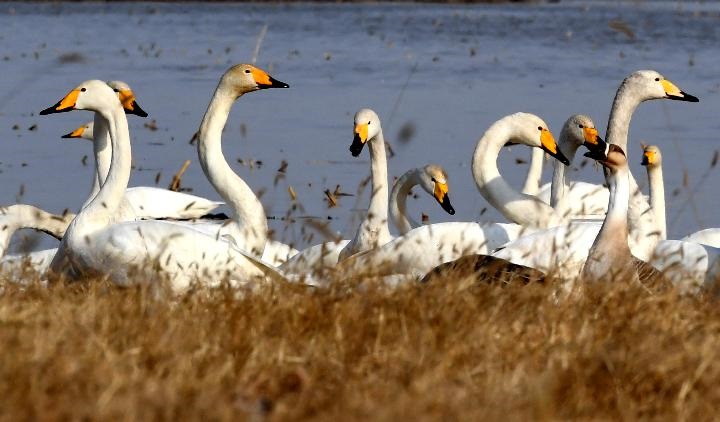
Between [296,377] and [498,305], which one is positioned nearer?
[296,377]

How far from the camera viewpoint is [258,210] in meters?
8.41

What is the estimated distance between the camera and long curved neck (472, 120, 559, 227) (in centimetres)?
883

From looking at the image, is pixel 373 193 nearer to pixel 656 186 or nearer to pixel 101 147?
pixel 656 186

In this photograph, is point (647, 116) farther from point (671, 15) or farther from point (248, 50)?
point (671, 15)

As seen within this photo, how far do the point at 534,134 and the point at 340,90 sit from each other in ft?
30.3

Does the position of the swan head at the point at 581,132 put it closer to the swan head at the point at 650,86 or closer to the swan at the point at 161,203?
the swan head at the point at 650,86

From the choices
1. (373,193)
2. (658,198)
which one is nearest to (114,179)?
(373,193)

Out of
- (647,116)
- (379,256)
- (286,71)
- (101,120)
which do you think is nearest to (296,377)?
(379,256)

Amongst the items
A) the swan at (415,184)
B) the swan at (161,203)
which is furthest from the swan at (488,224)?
the swan at (161,203)

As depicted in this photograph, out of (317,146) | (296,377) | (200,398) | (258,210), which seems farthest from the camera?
(317,146)

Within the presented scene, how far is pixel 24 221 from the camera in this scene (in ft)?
28.5

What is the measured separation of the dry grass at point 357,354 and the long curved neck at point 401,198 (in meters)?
3.70

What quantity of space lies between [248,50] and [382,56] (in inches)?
94.1

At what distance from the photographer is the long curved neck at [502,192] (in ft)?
29.0
